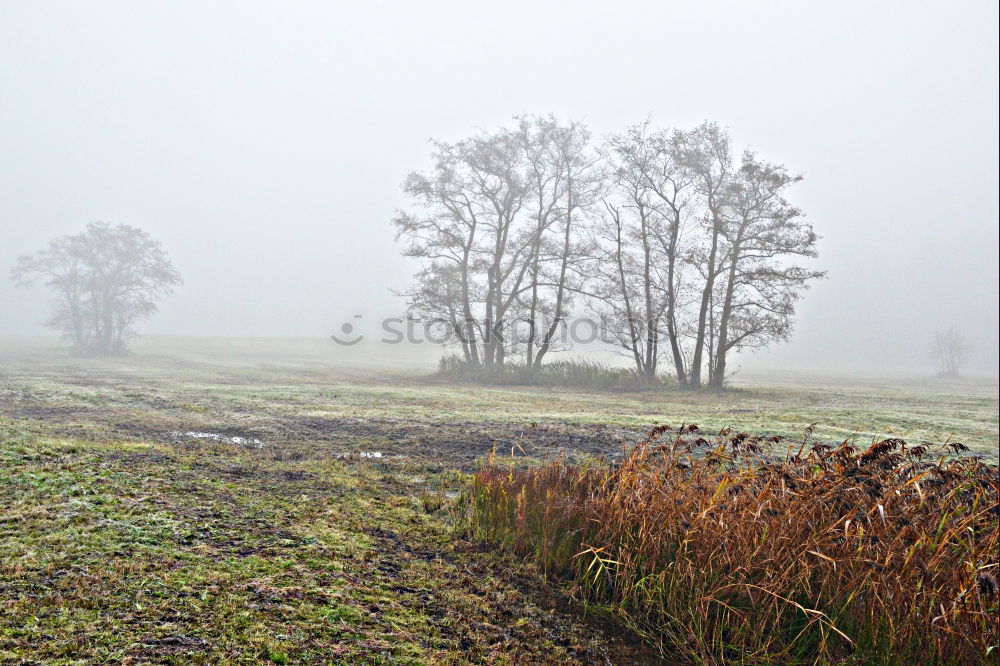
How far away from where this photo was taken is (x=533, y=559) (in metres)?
3.90

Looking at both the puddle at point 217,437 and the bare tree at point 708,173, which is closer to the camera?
the puddle at point 217,437

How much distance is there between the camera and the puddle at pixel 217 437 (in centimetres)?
714

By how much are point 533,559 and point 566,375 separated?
19434mm

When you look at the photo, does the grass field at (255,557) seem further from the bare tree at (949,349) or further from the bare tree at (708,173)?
the bare tree at (949,349)

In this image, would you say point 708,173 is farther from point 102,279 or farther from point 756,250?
point 102,279

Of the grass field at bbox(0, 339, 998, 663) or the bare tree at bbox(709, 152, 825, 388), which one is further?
the bare tree at bbox(709, 152, 825, 388)

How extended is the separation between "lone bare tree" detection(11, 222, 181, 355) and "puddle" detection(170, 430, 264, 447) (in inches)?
1345

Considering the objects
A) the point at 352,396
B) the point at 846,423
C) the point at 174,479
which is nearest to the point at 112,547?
the point at 174,479

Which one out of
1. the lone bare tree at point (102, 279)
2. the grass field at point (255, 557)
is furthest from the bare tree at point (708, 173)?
the lone bare tree at point (102, 279)

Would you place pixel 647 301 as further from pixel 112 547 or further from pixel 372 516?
pixel 112 547

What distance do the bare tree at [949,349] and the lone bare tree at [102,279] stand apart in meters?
73.4

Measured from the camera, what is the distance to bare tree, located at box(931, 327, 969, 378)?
62562 mm

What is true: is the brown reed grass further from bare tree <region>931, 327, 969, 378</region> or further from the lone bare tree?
bare tree <region>931, 327, 969, 378</region>

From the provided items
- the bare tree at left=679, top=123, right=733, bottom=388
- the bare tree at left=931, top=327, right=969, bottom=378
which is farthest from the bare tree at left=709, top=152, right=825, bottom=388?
the bare tree at left=931, top=327, right=969, bottom=378
